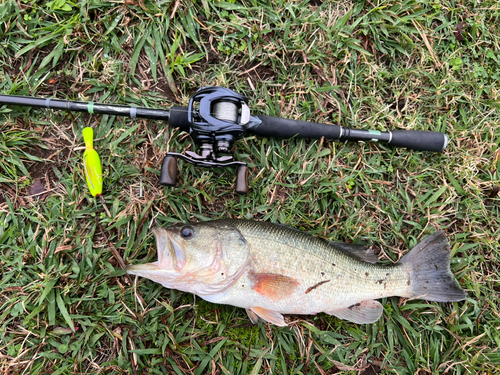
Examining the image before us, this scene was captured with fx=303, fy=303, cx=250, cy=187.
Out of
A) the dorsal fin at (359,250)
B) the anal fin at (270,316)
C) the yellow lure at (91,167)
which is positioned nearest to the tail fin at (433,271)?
the dorsal fin at (359,250)

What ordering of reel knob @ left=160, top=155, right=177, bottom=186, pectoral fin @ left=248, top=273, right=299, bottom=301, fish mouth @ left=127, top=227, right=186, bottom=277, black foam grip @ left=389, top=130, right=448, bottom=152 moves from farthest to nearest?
black foam grip @ left=389, top=130, right=448, bottom=152 < reel knob @ left=160, top=155, right=177, bottom=186 < pectoral fin @ left=248, top=273, right=299, bottom=301 < fish mouth @ left=127, top=227, right=186, bottom=277

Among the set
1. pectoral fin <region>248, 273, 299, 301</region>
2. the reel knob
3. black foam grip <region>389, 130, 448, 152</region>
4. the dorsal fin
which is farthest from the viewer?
black foam grip <region>389, 130, 448, 152</region>

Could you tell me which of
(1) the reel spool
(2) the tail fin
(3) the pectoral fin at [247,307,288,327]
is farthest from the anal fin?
(2) the tail fin

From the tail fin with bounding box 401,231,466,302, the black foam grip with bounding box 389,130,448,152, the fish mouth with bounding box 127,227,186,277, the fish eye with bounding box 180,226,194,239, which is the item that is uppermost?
the black foam grip with bounding box 389,130,448,152

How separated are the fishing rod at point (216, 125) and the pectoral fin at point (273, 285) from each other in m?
0.79

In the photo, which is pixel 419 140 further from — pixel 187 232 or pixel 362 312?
pixel 187 232

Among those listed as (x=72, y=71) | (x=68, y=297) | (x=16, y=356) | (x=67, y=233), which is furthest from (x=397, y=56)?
(x=16, y=356)

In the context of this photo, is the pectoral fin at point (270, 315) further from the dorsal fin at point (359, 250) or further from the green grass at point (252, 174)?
the dorsal fin at point (359, 250)

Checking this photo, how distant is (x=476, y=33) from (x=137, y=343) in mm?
5024

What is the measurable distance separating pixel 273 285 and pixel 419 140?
7.08 ft

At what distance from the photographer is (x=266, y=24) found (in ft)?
10.8

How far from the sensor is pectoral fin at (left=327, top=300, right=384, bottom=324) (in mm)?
2941

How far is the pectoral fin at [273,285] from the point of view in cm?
262

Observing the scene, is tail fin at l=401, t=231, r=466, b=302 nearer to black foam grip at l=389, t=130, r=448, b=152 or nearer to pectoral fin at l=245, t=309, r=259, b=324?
black foam grip at l=389, t=130, r=448, b=152
